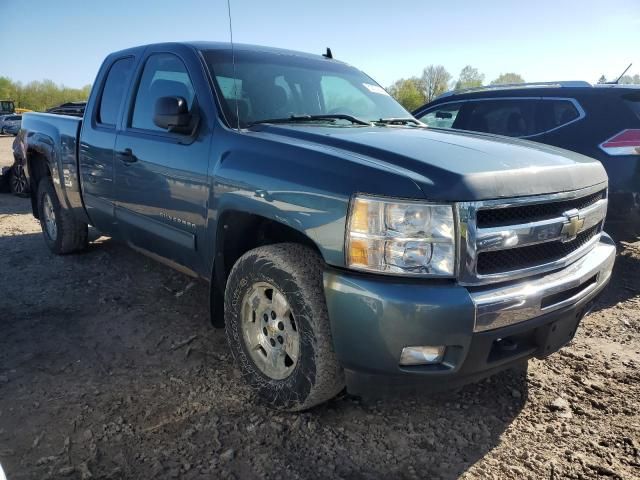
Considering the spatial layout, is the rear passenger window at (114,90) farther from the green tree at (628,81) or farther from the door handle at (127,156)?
the green tree at (628,81)

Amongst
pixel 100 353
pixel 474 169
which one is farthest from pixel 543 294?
pixel 100 353

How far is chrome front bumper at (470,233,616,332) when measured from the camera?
6.68 feet

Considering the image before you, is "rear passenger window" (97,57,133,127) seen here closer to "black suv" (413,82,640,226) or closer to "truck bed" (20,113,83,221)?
"truck bed" (20,113,83,221)

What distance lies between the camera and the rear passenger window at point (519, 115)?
5184 millimetres

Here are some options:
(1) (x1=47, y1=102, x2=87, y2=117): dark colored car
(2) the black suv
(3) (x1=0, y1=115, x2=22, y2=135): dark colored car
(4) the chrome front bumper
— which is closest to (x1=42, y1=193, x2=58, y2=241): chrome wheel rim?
(1) (x1=47, y1=102, x2=87, y2=117): dark colored car

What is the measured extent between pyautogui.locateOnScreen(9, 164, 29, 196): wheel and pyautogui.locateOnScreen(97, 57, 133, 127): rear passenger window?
589 cm

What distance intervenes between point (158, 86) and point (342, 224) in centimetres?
215

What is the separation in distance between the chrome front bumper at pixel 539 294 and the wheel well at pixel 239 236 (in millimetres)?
1084

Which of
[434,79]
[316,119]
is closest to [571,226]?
[316,119]

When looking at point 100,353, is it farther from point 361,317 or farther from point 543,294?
point 543,294

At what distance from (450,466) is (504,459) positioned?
263 mm

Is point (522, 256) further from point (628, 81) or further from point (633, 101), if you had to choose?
point (628, 81)

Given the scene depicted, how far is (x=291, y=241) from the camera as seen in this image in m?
2.73

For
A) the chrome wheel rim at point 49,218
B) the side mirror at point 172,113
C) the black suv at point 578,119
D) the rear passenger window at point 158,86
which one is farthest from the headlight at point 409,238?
the chrome wheel rim at point 49,218
